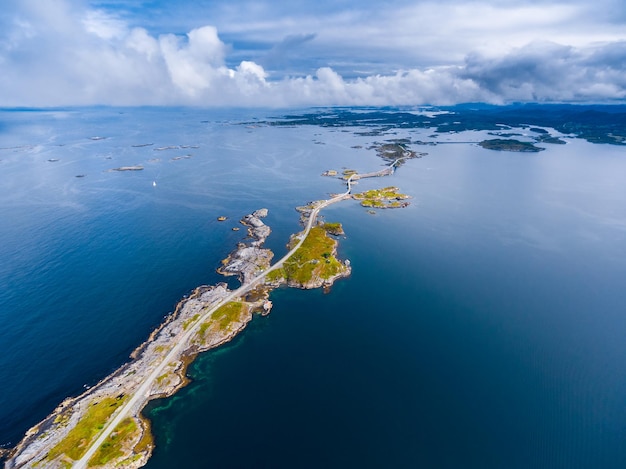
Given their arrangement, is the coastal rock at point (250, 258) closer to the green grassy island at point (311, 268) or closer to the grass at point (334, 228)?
the green grassy island at point (311, 268)

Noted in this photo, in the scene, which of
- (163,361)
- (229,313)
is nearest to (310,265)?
(229,313)

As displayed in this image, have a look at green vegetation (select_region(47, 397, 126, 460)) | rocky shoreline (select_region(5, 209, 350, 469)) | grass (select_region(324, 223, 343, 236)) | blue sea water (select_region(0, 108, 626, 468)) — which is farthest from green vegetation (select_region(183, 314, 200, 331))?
grass (select_region(324, 223, 343, 236))

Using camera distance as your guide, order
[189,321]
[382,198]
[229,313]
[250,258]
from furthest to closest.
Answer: [382,198]
[250,258]
[229,313]
[189,321]

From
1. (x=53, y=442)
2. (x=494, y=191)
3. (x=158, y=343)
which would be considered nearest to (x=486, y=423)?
(x=158, y=343)

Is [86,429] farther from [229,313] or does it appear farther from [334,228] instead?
[334,228]

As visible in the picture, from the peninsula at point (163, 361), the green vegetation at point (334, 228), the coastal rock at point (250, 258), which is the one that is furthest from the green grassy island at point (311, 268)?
the green vegetation at point (334, 228)

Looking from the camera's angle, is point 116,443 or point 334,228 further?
point 334,228
